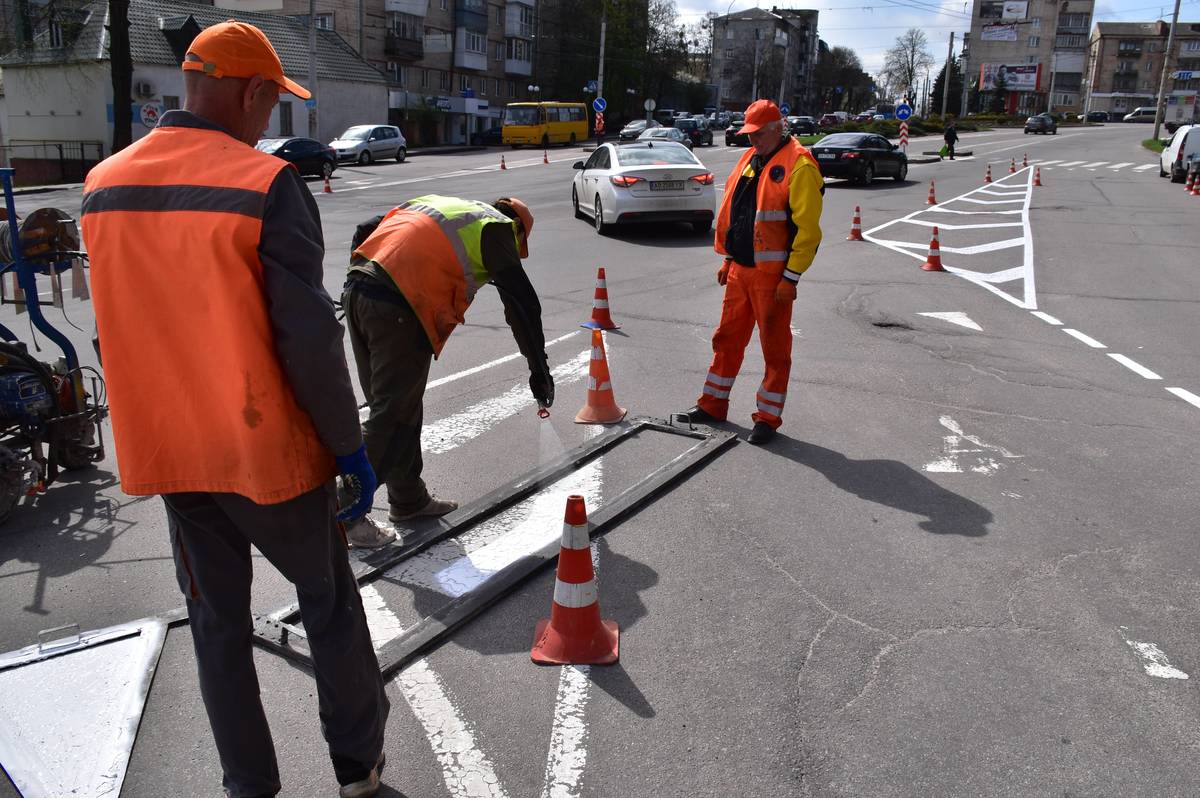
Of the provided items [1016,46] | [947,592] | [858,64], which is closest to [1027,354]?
[947,592]

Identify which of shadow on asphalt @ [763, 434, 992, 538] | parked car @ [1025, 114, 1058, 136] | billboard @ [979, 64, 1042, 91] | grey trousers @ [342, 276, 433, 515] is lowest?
shadow on asphalt @ [763, 434, 992, 538]

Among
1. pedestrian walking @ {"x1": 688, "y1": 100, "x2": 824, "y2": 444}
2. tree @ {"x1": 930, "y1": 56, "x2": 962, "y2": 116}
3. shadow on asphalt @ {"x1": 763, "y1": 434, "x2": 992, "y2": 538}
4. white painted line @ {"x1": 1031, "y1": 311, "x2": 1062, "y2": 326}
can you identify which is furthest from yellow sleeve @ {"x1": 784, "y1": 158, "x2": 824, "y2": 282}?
tree @ {"x1": 930, "y1": 56, "x2": 962, "y2": 116}

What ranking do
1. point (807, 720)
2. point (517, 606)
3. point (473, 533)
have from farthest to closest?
point (473, 533)
point (517, 606)
point (807, 720)

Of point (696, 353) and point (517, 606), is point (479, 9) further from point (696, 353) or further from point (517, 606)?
point (517, 606)

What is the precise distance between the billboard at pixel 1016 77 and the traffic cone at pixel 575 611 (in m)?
136

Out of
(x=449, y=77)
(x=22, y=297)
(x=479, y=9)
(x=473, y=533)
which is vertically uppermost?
(x=479, y=9)

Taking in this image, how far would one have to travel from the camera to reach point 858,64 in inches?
5133

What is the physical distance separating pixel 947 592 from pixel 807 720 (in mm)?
1275

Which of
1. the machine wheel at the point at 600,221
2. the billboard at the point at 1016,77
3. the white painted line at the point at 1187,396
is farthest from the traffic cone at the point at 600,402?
the billboard at the point at 1016,77

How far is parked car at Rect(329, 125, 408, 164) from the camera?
39719 millimetres

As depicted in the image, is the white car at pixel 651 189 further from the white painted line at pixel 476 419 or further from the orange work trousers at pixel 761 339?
the orange work trousers at pixel 761 339

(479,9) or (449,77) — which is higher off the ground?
(479,9)

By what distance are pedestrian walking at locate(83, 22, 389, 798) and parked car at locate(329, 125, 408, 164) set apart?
128 feet

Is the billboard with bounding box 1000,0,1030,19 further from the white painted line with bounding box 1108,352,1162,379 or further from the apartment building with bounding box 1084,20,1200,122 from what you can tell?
the white painted line with bounding box 1108,352,1162,379
